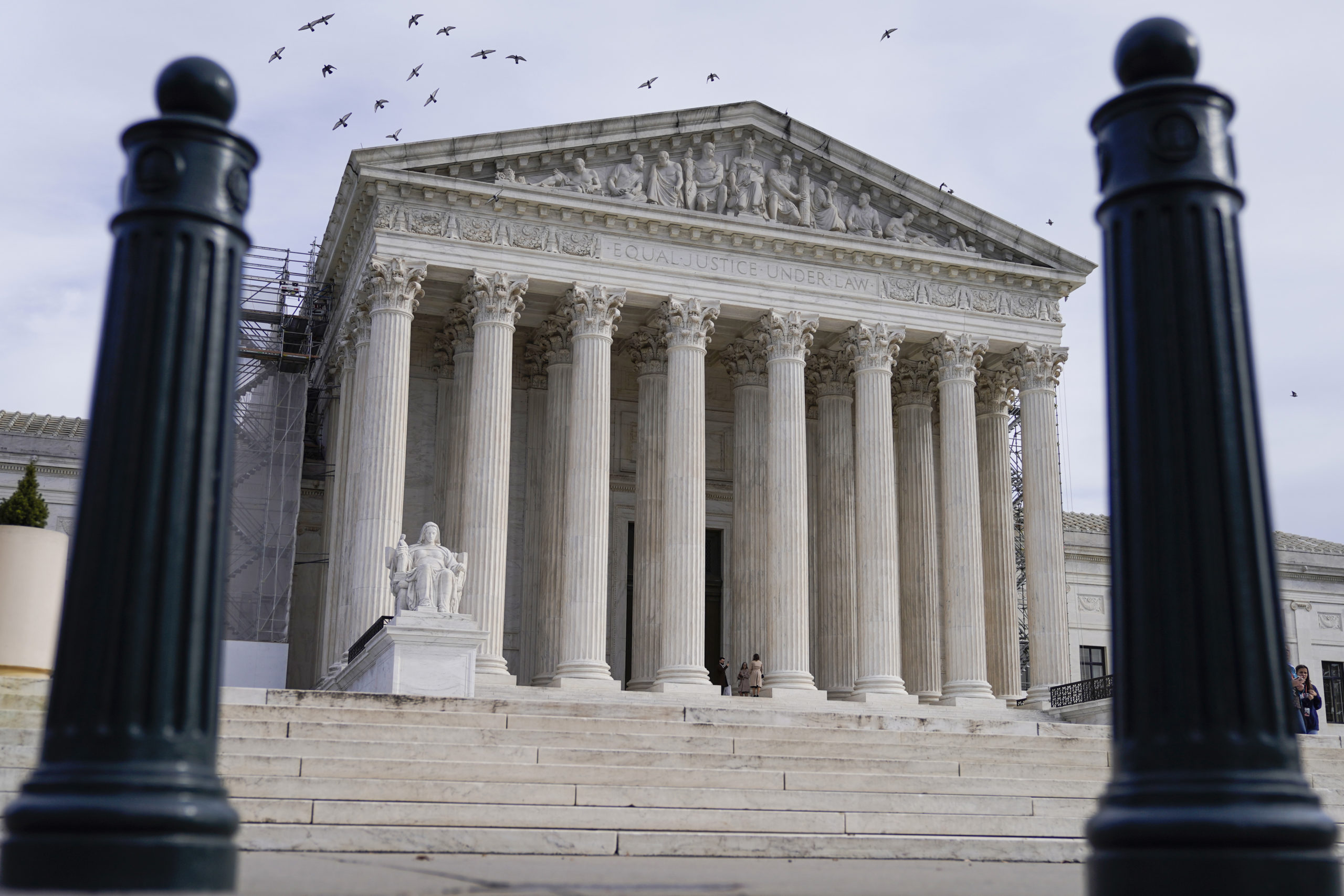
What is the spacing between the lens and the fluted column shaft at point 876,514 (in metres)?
36.9

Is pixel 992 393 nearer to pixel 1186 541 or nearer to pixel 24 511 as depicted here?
pixel 24 511

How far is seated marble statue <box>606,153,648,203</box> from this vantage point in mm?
36938

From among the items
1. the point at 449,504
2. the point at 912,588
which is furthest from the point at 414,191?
the point at 912,588

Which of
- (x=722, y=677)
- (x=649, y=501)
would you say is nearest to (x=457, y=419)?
(x=649, y=501)

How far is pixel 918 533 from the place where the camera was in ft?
136

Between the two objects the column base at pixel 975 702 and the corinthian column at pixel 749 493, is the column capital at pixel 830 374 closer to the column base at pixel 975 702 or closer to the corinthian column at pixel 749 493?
the corinthian column at pixel 749 493

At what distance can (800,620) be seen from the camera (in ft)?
118

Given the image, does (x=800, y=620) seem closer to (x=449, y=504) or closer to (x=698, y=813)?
(x=449, y=504)

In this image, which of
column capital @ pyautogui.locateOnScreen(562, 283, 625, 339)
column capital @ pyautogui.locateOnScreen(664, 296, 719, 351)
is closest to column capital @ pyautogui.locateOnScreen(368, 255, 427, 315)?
column capital @ pyautogui.locateOnScreen(562, 283, 625, 339)

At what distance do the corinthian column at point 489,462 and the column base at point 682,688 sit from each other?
3638mm

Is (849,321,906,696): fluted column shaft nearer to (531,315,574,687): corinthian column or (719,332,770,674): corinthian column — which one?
(719,332,770,674): corinthian column

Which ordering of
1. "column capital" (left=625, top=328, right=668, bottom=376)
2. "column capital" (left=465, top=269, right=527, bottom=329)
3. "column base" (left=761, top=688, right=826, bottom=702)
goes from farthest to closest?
"column capital" (left=625, top=328, right=668, bottom=376), "column capital" (left=465, top=269, right=527, bottom=329), "column base" (left=761, top=688, right=826, bottom=702)

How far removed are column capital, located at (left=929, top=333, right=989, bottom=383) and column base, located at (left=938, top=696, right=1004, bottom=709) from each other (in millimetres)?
8779

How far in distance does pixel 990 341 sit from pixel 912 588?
7.52 meters
